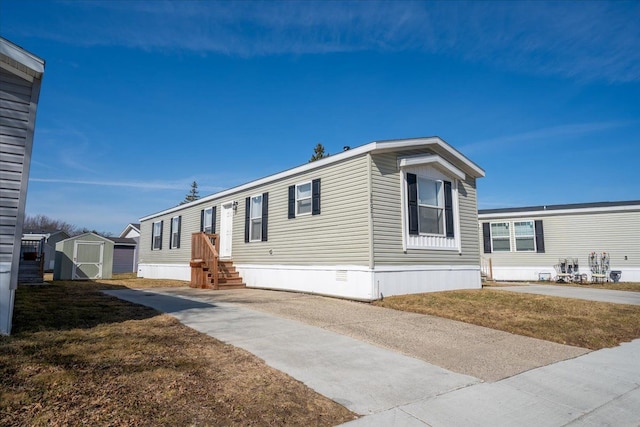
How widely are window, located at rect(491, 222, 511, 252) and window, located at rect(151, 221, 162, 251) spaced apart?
17.8 m

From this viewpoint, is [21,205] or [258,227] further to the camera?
[258,227]

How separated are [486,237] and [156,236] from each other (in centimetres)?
1796

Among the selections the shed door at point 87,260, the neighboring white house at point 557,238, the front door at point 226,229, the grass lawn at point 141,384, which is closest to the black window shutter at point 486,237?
the neighboring white house at point 557,238

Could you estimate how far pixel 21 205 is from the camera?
558 centimetres

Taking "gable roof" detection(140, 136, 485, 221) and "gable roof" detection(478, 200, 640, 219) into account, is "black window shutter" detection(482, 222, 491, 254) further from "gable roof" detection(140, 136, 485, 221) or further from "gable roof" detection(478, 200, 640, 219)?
"gable roof" detection(140, 136, 485, 221)

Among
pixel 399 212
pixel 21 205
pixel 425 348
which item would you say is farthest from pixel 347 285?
pixel 21 205

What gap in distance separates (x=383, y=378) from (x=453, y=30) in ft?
35.5

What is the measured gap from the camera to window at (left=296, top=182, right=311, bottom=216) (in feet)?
38.1

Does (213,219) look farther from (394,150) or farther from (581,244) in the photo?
(581,244)

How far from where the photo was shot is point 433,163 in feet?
36.2

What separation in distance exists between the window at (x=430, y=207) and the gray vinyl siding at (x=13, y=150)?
873 centimetres

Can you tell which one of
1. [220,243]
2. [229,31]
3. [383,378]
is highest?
[229,31]

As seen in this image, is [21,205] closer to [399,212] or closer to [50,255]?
[399,212]

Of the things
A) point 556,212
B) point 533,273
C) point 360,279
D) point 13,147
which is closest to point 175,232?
point 360,279
